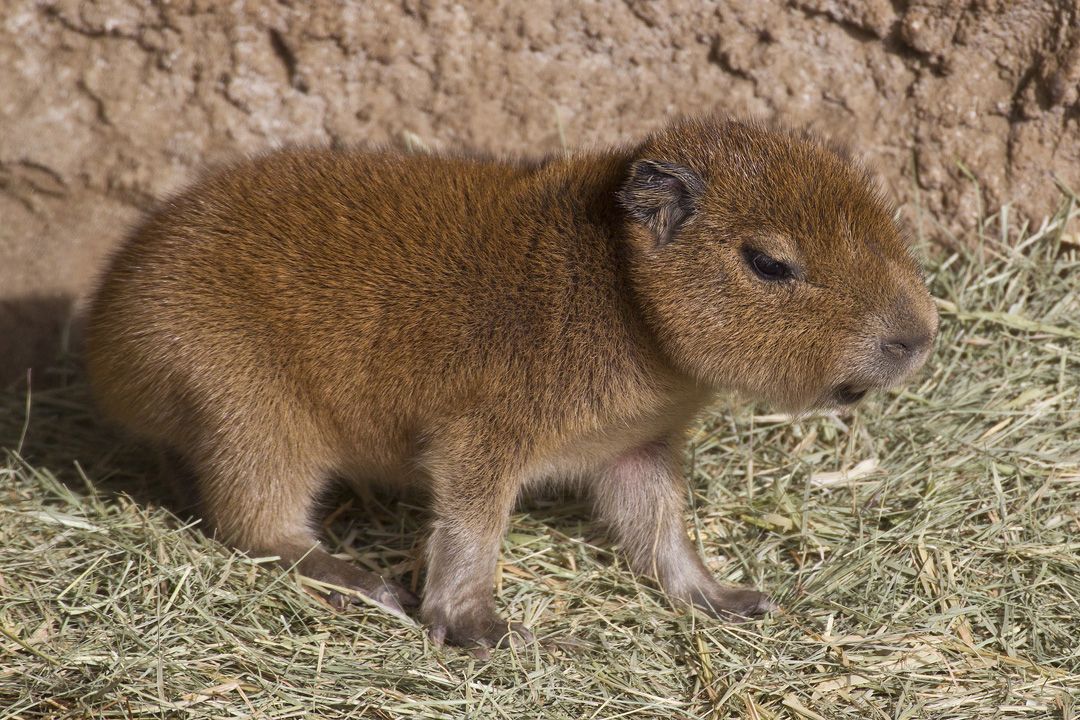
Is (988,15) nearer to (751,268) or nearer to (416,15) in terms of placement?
(751,268)

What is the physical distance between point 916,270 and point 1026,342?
6.48 feet

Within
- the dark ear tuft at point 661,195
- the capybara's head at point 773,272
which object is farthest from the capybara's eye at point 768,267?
the dark ear tuft at point 661,195

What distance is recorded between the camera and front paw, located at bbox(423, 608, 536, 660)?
495cm

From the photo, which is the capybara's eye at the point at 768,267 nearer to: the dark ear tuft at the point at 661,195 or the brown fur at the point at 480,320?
the brown fur at the point at 480,320

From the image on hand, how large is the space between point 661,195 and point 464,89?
100 inches

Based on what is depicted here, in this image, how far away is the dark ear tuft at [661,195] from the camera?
4680 millimetres

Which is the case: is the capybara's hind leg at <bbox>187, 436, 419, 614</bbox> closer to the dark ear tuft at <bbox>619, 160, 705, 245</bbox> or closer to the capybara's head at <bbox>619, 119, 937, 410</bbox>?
the capybara's head at <bbox>619, 119, 937, 410</bbox>

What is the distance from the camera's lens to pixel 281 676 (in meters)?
4.60

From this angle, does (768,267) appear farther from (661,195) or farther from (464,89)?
(464,89)

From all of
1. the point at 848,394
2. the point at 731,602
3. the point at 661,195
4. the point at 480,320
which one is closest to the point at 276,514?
the point at 480,320

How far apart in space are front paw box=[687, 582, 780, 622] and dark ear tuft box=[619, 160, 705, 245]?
1.70m

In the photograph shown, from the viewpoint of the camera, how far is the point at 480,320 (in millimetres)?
4926

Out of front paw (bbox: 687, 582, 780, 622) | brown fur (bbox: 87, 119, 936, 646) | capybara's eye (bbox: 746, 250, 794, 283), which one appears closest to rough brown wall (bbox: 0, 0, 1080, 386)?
brown fur (bbox: 87, 119, 936, 646)

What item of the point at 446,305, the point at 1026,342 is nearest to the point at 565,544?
the point at 446,305
